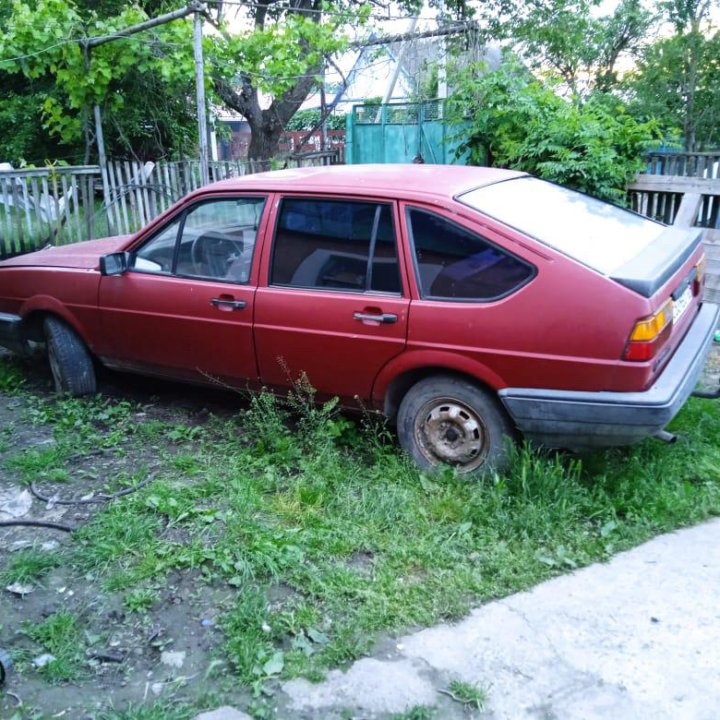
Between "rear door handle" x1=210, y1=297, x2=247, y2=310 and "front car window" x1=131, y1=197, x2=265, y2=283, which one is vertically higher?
"front car window" x1=131, y1=197, x2=265, y2=283

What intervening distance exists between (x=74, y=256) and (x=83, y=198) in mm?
3826

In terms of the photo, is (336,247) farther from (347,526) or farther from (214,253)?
(347,526)

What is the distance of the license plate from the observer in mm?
3839

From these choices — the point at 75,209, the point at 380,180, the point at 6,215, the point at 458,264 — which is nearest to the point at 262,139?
the point at 75,209

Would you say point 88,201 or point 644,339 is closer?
point 644,339

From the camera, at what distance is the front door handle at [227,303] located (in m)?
4.43

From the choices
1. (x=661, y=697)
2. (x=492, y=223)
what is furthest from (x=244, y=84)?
(x=661, y=697)

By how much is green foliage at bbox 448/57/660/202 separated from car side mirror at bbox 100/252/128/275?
4.95 meters

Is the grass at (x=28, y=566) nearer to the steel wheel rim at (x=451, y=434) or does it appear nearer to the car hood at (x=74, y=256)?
the steel wheel rim at (x=451, y=434)

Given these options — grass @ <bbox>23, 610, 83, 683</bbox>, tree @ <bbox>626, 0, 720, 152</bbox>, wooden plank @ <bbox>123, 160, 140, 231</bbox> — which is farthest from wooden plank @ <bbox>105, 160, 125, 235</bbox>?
tree @ <bbox>626, 0, 720, 152</bbox>

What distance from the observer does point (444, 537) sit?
11.5 feet

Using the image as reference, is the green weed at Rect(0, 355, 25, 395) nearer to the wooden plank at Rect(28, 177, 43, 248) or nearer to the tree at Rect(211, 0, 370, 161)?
the wooden plank at Rect(28, 177, 43, 248)

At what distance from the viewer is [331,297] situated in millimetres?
4164

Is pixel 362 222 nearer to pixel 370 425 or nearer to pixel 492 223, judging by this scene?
pixel 492 223
